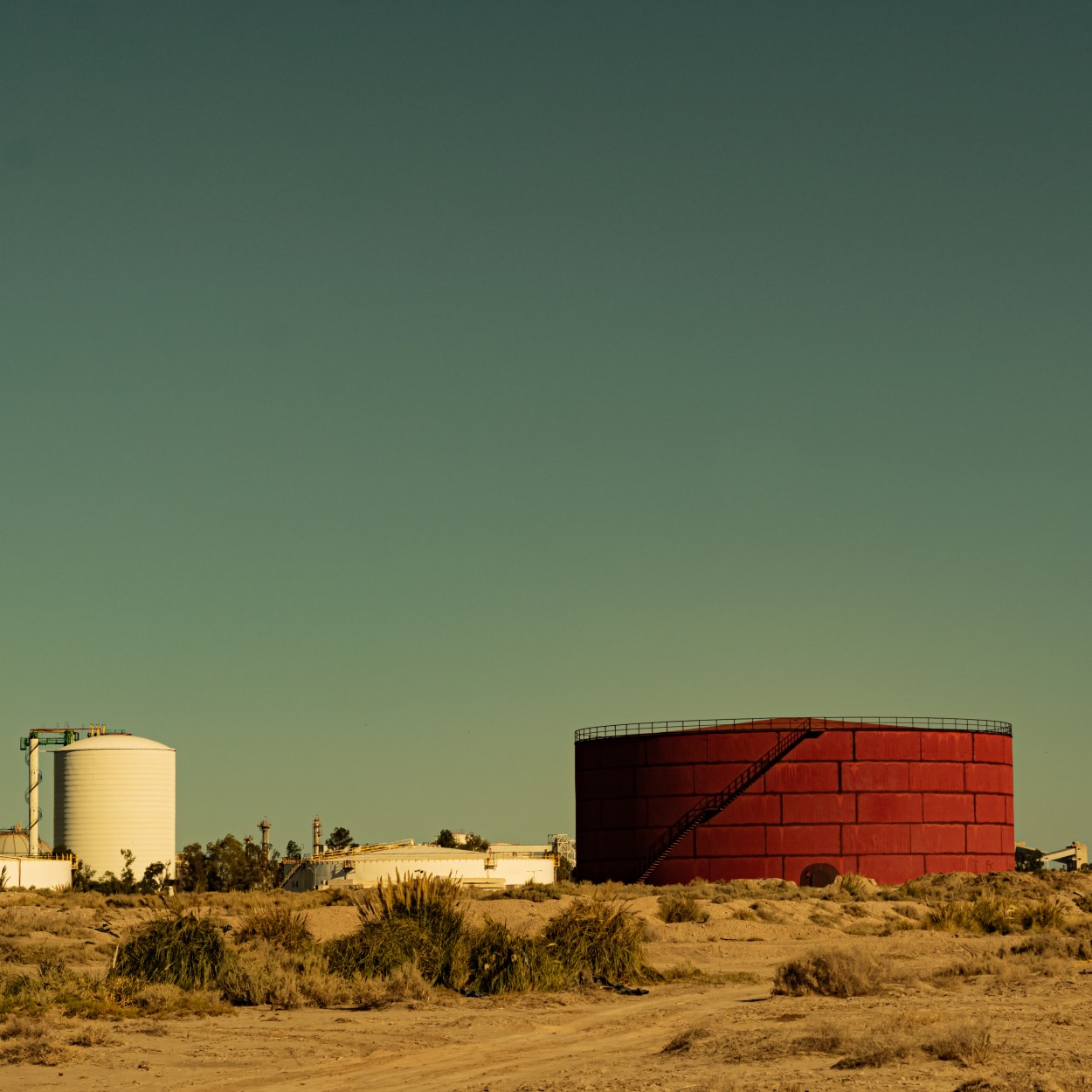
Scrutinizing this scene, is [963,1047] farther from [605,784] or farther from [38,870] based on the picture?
[38,870]

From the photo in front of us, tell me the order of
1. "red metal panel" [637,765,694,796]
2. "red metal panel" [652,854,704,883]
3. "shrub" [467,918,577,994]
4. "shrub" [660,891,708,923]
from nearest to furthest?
"shrub" [467,918,577,994], "shrub" [660,891,708,923], "red metal panel" [652,854,704,883], "red metal panel" [637,765,694,796]

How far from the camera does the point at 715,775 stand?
195 feet

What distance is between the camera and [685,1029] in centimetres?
1953

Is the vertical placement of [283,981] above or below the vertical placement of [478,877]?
above

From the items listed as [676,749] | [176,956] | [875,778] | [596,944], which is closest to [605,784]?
[676,749]

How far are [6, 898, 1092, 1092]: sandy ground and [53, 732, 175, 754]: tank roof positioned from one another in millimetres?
58399

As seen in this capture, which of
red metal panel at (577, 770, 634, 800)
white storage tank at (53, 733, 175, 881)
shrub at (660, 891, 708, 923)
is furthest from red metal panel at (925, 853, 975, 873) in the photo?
white storage tank at (53, 733, 175, 881)

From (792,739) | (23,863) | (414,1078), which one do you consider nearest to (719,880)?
(792,739)

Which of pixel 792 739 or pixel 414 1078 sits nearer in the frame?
pixel 414 1078

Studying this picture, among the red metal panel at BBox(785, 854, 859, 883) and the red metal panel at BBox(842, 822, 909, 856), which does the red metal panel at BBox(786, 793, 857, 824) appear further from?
the red metal panel at BBox(785, 854, 859, 883)

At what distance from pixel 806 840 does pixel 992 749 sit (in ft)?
30.8

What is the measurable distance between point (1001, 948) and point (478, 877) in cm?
4675

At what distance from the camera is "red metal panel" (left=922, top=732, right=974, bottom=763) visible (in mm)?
59156

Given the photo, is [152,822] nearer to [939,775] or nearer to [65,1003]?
[939,775]
